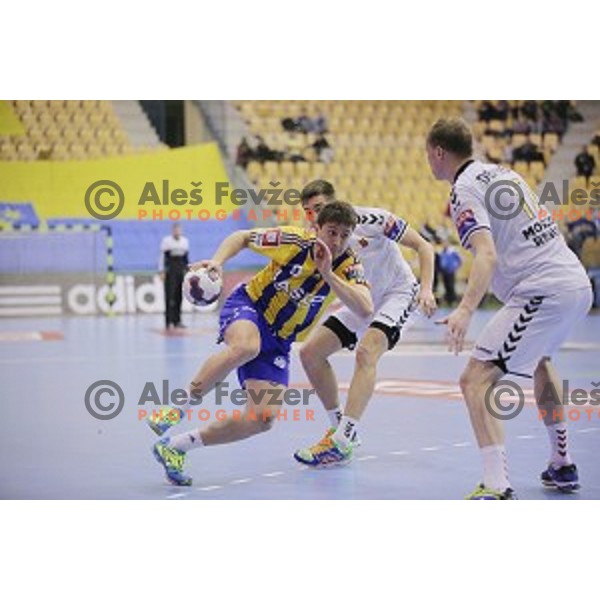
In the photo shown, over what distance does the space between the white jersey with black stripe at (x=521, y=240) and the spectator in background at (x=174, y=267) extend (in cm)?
939

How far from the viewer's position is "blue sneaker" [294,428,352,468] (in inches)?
247

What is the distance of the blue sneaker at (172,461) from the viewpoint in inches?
228

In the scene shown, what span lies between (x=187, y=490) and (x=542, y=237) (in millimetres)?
1924

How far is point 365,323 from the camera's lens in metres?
6.42

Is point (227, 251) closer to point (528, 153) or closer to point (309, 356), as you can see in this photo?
point (309, 356)

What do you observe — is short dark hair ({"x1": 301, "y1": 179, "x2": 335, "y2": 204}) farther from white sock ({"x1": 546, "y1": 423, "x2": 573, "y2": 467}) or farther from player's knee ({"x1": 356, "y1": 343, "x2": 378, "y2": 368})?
white sock ({"x1": 546, "y1": 423, "x2": 573, "y2": 467})

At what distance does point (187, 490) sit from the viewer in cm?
576

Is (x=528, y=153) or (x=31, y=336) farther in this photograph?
(x=31, y=336)

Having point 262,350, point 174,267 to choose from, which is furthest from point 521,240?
point 174,267

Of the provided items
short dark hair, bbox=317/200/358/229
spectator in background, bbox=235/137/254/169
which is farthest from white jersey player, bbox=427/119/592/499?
spectator in background, bbox=235/137/254/169

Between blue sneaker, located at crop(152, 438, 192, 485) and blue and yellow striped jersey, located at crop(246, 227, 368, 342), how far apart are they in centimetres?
71

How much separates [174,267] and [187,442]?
29.6 feet

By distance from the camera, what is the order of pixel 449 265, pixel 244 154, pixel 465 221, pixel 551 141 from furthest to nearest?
pixel 449 265
pixel 244 154
pixel 551 141
pixel 465 221
